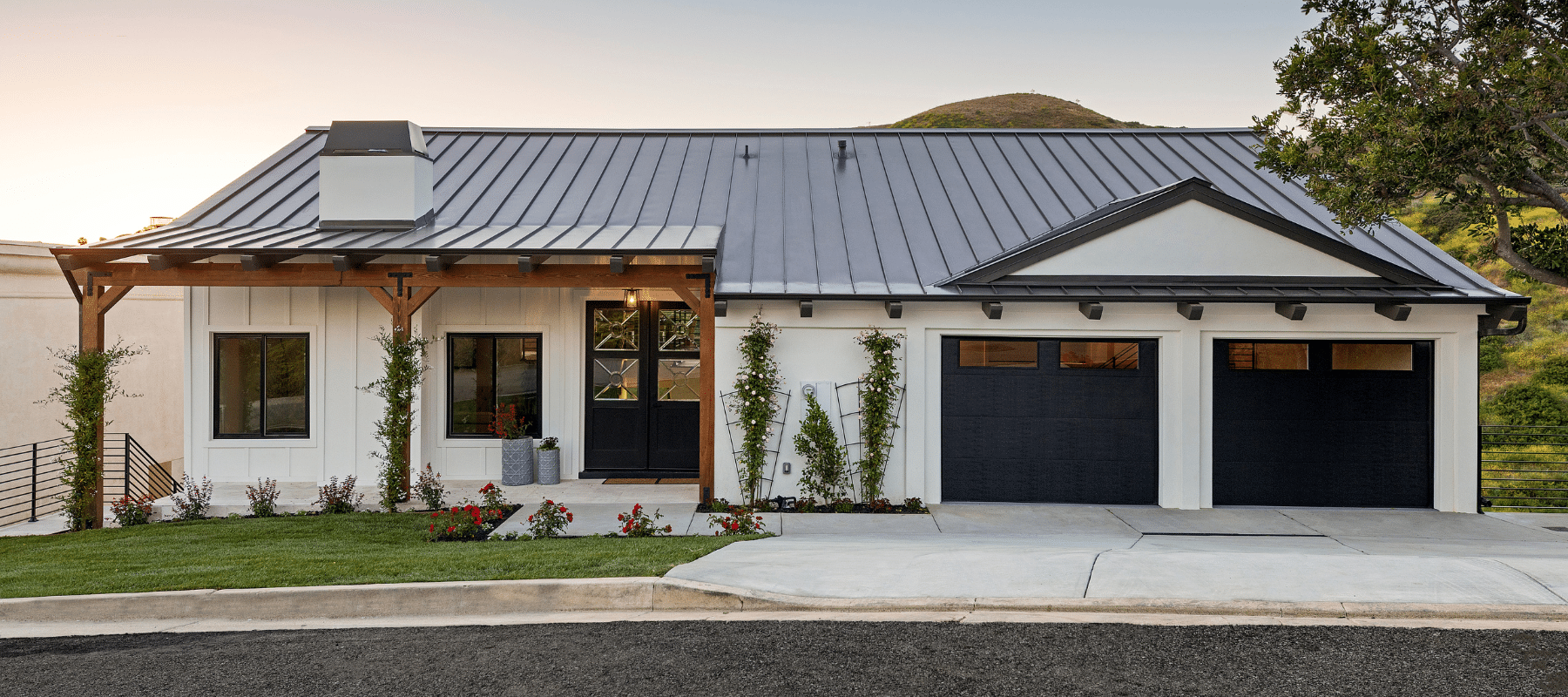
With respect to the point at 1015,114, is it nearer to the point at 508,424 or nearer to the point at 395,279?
the point at 508,424

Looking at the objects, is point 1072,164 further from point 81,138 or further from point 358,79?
point 81,138

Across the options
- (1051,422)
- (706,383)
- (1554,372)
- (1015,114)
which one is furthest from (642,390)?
(1015,114)

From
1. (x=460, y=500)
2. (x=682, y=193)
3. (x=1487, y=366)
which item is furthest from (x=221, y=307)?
(x=1487, y=366)

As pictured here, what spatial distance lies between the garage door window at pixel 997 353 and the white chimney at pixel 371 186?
Answer: 24.3 ft

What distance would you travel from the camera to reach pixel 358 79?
18.1 m

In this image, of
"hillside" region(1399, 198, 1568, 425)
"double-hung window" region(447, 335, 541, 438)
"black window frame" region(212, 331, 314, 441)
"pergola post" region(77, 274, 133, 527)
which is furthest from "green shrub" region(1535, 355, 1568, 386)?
"pergola post" region(77, 274, 133, 527)

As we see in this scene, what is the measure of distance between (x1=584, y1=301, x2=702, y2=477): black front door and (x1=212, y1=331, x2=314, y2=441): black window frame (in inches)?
150

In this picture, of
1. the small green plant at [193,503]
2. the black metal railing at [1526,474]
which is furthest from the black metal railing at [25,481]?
the black metal railing at [1526,474]

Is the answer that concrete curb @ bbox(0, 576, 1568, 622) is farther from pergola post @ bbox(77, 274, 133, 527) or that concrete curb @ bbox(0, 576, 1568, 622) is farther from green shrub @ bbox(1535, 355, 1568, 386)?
green shrub @ bbox(1535, 355, 1568, 386)

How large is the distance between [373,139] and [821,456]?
302 inches

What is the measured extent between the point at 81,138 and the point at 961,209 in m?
22.1

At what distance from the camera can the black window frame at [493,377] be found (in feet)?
37.6

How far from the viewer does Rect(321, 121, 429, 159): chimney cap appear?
10.9 m

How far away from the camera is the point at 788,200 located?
12305 millimetres
